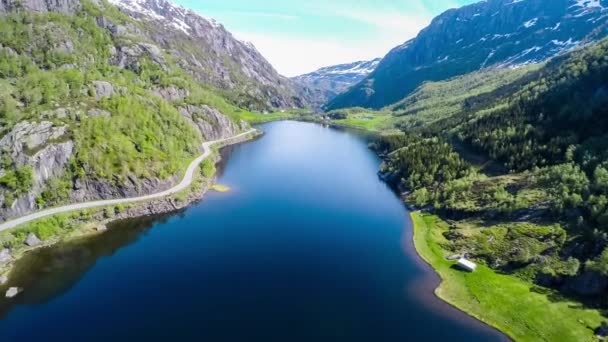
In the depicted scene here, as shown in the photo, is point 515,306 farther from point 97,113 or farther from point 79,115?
point 97,113

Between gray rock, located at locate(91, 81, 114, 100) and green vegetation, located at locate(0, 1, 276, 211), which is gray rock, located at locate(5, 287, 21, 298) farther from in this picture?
gray rock, located at locate(91, 81, 114, 100)

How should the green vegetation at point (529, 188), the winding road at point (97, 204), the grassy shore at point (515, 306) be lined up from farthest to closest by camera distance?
1. the winding road at point (97, 204)
2. the green vegetation at point (529, 188)
3. the grassy shore at point (515, 306)

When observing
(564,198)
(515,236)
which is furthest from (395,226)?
(564,198)

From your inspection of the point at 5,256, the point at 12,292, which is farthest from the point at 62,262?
the point at 12,292

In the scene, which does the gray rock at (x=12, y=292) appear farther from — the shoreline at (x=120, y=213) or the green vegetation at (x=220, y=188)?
the green vegetation at (x=220, y=188)

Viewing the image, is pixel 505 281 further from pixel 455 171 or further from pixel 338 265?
pixel 455 171

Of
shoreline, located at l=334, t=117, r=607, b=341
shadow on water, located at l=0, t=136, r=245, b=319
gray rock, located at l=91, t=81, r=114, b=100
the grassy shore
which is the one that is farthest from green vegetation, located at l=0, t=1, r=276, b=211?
the grassy shore

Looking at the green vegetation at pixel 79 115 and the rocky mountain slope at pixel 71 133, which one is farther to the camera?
the green vegetation at pixel 79 115

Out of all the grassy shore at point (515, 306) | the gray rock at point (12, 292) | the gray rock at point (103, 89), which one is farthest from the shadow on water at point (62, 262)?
the gray rock at point (103, 89)
